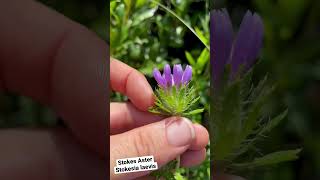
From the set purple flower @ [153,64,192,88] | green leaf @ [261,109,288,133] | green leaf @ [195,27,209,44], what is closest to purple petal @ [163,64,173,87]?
purple flower @ [153,64,192,88]

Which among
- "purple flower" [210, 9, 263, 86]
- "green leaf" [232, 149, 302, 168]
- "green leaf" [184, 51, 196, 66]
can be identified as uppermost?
"purple flower" [210, 9, 263, 86]

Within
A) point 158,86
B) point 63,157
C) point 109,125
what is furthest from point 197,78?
point 63,157

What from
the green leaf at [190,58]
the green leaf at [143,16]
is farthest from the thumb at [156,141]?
the green leaf at [143,16]

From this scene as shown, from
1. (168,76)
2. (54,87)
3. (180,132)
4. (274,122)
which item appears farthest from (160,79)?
(274,122)

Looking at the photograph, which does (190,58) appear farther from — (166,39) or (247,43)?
(247,43)

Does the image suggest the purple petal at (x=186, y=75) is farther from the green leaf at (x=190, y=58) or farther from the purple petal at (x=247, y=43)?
the purple petal at (x=247, y=43)

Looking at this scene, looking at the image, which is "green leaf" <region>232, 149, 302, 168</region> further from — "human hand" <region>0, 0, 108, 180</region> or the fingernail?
"human hand" <region>0, 0, 108, 180</region>

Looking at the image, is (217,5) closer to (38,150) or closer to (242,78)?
(242,78)
